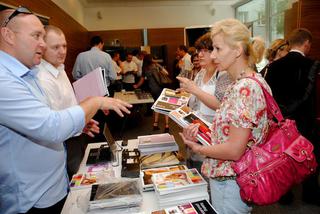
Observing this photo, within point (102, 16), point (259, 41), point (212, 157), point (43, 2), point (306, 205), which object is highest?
A: point (102, 16)

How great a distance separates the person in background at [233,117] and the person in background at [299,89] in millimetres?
1272

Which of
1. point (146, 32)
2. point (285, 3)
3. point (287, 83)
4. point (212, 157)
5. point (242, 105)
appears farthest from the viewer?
point (146, 32)

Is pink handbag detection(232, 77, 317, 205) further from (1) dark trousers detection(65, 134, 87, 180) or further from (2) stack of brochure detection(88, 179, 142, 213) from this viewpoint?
(1) dark trousers detection(65, 134, 87, 180)

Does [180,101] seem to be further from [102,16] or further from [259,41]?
[102,16]

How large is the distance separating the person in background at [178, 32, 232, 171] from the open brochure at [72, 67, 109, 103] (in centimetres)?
58

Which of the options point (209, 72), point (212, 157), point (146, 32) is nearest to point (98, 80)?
point (212, 157)

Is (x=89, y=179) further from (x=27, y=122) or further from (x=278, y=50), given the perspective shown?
(x=278, y=50)

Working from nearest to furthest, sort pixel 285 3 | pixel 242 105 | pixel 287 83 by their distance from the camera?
pixel 242 105 < pixel 287 83 < pixel 285 3

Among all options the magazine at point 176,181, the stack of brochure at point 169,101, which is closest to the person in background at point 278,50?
the stack of brochure at point 169,101

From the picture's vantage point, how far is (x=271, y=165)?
111 centimetres

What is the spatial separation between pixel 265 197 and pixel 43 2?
3.17 m

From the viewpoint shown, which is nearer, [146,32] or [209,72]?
[209,72]

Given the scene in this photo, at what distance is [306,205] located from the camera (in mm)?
2504

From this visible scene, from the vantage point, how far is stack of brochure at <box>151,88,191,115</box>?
1.67 meters
